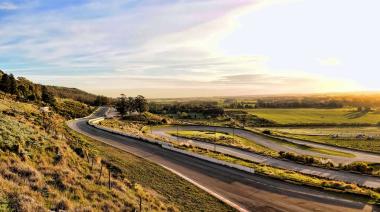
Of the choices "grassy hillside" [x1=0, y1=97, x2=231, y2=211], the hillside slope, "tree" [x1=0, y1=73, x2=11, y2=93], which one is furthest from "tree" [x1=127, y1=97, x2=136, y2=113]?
the hillside slope

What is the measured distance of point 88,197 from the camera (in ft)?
46.3

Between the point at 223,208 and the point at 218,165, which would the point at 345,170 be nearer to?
the point at 218,165

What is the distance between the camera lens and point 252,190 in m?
22.0

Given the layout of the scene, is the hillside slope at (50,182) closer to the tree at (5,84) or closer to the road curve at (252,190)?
the road curve at (252,190)

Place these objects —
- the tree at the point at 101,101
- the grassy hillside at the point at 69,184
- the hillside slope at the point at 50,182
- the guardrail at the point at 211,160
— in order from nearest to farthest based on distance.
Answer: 1. the hillside slope at the point at 50,182
2. the grassy hillside at the point at 69,184
3. the guardrail at the point at 211,160
4. the tree at the point at 101,101

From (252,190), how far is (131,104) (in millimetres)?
80284

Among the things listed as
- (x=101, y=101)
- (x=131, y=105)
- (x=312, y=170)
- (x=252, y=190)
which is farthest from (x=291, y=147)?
(x=101, y=101)

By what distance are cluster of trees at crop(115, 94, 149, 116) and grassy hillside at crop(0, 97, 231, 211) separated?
70.7 m

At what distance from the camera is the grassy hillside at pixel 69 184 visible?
483 inches

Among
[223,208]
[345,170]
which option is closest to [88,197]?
[223,208]

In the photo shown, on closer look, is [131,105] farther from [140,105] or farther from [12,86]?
[12,86]

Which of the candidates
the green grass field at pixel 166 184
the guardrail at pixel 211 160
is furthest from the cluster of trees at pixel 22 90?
the green grass field at pixel 166 184

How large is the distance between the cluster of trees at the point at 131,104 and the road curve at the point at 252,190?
6420 cm

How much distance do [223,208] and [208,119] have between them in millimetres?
94439
